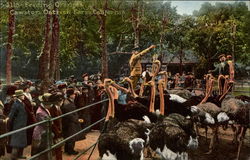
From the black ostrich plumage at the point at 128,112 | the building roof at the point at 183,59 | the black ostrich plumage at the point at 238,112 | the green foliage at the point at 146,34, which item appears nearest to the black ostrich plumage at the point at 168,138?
the black ostrich plumage at the point at 128,112

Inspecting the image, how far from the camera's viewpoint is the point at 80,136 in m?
8.43

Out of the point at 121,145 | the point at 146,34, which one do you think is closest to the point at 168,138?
the point at 121,145

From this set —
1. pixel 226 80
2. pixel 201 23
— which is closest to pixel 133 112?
pixel 226 80

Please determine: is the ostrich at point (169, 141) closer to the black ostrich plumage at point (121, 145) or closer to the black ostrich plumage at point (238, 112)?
the black ostrich plumage at point (121, 145)

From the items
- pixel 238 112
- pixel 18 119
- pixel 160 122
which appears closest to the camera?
pixel 160 122

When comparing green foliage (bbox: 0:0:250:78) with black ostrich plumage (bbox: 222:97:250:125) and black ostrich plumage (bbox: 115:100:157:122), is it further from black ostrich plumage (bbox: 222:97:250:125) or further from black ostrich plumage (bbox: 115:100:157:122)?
black ostrich plumage (bbox: 115:100:157:122)

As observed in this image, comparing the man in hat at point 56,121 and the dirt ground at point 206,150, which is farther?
the dirt ground at point 206,150

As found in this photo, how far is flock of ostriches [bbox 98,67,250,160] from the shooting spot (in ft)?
17.4

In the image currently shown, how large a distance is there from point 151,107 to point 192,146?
53.5 inches

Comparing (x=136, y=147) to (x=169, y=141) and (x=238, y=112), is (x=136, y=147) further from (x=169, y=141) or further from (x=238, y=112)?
(x=238, y=112)

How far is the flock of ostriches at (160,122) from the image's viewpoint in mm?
5309

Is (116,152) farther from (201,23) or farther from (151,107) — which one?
(201,23)

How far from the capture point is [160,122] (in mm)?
6578

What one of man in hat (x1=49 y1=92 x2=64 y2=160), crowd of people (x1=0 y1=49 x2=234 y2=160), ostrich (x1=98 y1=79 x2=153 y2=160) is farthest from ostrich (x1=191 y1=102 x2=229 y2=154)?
man in hat (x1=49 y1=92 x2=64 y2=160)
